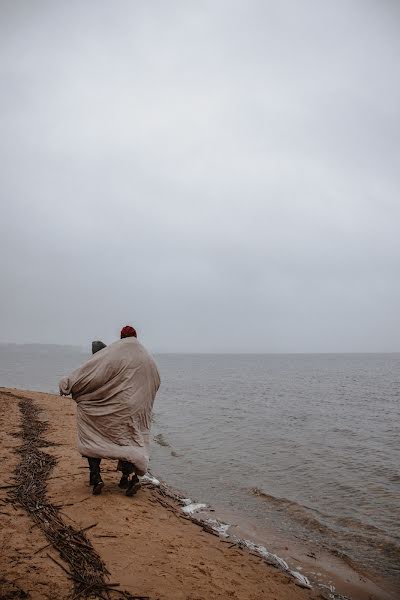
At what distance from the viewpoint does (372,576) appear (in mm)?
5352

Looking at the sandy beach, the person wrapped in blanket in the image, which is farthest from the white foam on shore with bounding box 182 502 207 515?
the person wrapped in blanket

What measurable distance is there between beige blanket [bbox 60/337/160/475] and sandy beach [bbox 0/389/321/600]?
0.72 metres

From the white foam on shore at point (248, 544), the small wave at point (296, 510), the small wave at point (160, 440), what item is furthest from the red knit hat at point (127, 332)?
the small wave at point (160, 440)

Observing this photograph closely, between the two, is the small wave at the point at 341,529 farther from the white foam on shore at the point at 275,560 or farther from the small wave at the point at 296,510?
the white foam on shore at the point at 275,560

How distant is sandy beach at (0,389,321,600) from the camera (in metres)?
3.44

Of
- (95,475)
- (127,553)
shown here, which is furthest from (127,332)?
(127,553)

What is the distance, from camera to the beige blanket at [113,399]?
17.7ft

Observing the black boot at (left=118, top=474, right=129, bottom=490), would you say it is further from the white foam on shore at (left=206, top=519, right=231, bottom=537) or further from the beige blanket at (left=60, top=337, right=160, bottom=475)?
the white foam on shore at (left=206, top=519, right=231, bottom=537)

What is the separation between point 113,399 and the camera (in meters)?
5.44

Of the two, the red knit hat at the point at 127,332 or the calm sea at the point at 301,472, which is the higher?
the red knit hat at the point at 127,332

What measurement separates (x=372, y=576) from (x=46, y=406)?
14.6 m

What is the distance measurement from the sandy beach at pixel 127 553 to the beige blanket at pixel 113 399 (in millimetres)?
725

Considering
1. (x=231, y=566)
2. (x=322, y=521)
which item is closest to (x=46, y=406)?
(x=322, y=521)

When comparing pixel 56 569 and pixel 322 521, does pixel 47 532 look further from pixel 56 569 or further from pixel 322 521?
pixel 322 521
